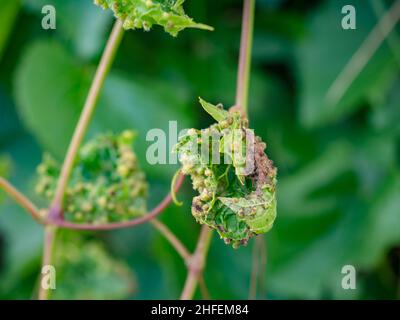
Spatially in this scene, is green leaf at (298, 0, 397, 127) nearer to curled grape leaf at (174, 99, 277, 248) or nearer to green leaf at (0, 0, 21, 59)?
green leaf at (0, 0, 21, 59)

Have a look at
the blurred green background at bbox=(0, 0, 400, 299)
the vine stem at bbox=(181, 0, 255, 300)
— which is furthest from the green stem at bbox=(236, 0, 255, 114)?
the blurred green background at bbox=(0, 0, 400, 299)

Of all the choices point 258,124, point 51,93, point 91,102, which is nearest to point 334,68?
point 258,124

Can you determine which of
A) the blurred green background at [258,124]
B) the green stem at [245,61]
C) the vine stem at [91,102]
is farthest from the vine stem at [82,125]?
the blurred green background at [258,124]

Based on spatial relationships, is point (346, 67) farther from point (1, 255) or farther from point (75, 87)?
point (1, 255)

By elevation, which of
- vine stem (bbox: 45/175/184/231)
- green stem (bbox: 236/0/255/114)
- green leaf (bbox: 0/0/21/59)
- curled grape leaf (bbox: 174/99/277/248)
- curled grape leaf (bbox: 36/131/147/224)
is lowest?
curled grape leaf (bbox: 174/99/277/248)

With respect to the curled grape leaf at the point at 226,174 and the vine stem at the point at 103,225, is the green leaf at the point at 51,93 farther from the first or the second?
the curled grape leaf at the point at 226,174
